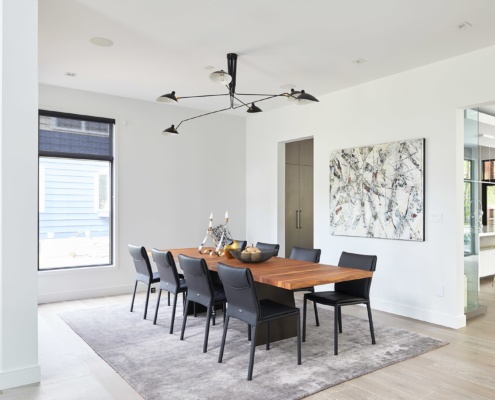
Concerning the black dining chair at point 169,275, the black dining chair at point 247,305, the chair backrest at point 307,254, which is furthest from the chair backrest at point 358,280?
the black dining chair at point 169,275

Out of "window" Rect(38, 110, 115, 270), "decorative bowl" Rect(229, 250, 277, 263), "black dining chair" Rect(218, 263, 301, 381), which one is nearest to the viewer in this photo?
"black dining chair" Rect(218, 263, 301, 381)

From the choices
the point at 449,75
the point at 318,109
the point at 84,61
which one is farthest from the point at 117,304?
the point at 449,75

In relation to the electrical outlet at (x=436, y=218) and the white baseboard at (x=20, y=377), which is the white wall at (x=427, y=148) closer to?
the electrical outlet at (x=436, y=218)

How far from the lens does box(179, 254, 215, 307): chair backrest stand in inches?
142

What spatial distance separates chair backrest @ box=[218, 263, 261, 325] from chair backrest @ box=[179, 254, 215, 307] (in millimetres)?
323

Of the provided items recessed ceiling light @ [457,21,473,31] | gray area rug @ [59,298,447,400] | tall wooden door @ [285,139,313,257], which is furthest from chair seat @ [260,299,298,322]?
tall wooden door @ [285,139,313,257]

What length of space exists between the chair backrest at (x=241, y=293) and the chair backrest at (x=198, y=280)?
0.32 metres

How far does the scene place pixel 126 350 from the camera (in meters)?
3.70

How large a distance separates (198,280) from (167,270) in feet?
2.20

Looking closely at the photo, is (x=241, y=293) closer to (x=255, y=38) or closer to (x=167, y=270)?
(x=167, y=270)

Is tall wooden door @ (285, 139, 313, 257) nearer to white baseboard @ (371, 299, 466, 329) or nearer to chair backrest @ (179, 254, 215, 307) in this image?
white baseboard @ (371, 299, 466, 329)

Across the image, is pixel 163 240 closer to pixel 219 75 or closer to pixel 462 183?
pixel 219 75

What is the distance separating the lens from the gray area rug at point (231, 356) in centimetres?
292

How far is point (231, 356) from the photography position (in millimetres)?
3508
